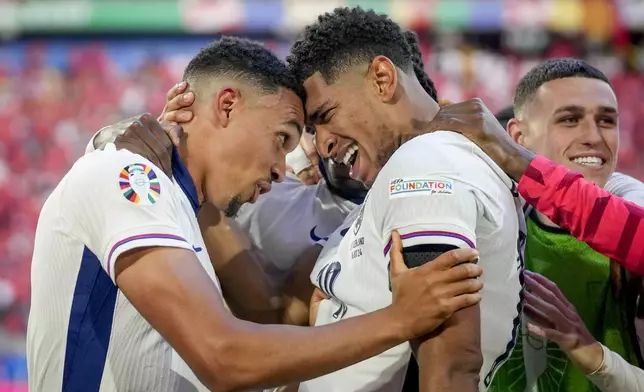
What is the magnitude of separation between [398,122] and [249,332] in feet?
3.18

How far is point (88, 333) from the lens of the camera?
7.79 feet

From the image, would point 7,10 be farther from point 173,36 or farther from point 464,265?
point 464,265

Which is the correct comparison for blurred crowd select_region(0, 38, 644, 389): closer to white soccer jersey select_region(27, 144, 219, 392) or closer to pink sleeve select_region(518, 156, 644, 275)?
pink sleeve select_region(518, 156, 644, 275)

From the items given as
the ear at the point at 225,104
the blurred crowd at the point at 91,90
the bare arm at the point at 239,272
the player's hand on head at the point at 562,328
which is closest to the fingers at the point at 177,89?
the ear at the point at 225,104

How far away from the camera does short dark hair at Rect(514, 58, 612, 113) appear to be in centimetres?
376

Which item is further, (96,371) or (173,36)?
(173,36)

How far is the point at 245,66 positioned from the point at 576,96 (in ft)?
4.93

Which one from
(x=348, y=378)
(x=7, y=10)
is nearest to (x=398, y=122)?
(x=348, y=378)

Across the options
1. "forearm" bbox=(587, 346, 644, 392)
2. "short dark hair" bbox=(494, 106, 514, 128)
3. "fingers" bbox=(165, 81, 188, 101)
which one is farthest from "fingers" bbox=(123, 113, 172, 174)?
"short dark hair" bbox=(494, 106, 514, 128)

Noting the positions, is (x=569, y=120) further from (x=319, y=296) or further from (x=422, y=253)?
(x=422, y=253)

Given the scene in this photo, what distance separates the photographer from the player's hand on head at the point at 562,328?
3000mm

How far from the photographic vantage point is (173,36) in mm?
12062

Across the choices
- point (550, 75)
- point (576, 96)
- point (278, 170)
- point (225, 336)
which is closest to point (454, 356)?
point (225, 336)

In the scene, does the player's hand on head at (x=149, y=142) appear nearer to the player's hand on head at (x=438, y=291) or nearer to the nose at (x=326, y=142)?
the nose at (x=326, y=142)
